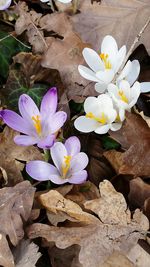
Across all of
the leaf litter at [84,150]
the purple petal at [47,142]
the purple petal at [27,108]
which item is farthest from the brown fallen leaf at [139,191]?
the purple petal at [27,108]

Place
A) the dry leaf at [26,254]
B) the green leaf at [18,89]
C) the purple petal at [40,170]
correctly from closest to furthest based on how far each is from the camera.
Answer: the dry leaf at [26,254]
the purple petal at [40,170]
the green leaf at [18,89]

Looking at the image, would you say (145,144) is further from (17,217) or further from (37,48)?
(37,48)

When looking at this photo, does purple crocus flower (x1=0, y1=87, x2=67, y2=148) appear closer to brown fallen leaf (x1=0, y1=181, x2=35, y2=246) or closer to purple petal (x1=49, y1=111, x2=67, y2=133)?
purple petal (x1=49, y1=111, x2=67, y2=133)

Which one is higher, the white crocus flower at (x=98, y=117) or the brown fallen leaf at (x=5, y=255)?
the white crocus flower at (x=98, y=117)

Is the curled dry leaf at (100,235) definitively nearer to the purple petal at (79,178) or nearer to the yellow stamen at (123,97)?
the purple petal at (79,178)

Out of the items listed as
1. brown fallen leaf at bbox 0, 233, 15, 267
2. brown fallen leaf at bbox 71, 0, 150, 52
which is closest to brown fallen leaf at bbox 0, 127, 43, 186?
brown fallen leaf at bbox 0, 233, 15, 267

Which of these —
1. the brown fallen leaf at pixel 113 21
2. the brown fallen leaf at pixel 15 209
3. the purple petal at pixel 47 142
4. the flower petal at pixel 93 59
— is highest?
the brown fallen leaf at pixel 113 21
